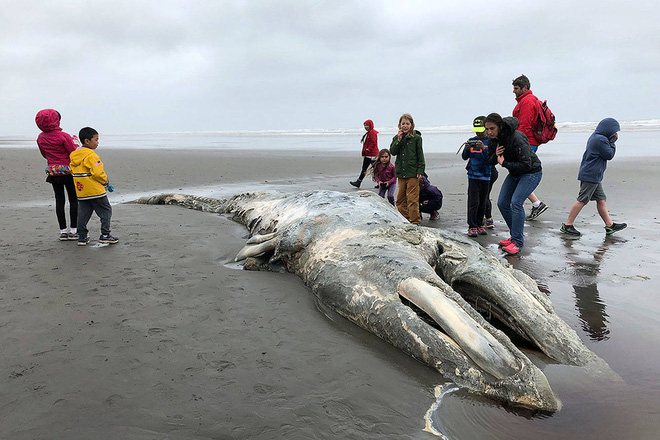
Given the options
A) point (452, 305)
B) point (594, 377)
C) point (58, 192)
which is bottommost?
point (594, 377)

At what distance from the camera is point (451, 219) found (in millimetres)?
8734

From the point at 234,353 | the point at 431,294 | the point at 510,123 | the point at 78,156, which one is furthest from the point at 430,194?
the point at 234,353

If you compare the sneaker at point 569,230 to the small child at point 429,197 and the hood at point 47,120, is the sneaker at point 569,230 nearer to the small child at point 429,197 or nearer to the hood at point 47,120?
the small child at point 429,197

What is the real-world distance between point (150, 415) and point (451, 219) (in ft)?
24.0

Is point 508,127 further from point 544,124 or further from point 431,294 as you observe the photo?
point 431,294

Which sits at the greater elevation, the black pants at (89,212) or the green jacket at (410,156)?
the green jacket at (410,156)

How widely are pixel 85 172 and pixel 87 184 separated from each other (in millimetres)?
168

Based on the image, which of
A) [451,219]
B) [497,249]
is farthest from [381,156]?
[497,249]

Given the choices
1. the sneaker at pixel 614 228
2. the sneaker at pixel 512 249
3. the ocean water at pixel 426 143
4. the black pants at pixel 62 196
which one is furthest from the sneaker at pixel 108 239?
the ocean water at pixel 426 143

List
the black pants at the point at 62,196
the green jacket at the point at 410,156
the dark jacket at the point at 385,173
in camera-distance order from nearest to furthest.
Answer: the black pants at the point at 62,196 → the green jacket at the point at 410,156 → the dark jacket at the point at 385,173

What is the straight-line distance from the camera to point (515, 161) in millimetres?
6305

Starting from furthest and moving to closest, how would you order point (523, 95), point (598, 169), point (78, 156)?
point (523, 95) → point (598, 169) → point (78, 156)

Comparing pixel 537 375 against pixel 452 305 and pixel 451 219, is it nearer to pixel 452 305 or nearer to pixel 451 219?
pixel 452 305

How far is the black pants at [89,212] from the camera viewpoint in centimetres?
592
